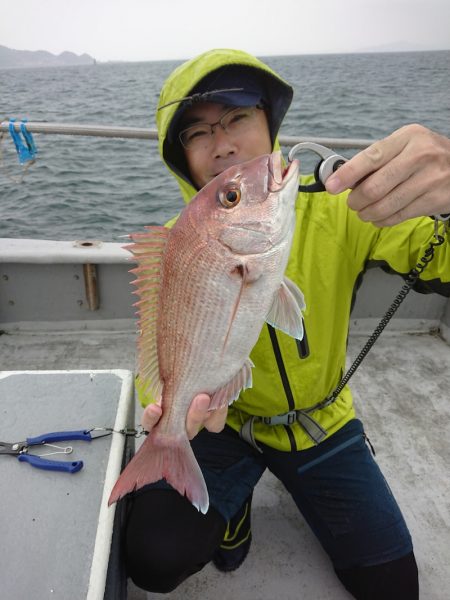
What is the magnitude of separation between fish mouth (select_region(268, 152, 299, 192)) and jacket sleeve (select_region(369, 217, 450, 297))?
2.25ft

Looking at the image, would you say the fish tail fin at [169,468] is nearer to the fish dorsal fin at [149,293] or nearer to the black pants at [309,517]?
the fish dorsal fin at [149,293]

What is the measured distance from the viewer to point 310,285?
207 cm

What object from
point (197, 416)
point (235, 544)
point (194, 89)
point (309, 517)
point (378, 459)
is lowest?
point (378, 459)

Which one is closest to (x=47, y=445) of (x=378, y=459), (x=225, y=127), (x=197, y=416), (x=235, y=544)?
(x=197, y=416)

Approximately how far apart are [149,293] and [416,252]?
1.05 meters

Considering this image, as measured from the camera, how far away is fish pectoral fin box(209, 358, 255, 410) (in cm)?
156

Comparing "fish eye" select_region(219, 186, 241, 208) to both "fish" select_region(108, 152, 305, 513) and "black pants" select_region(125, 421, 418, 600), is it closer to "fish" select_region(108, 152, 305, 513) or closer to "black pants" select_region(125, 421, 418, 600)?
"fish" select_region(108, 152, 305, 513)

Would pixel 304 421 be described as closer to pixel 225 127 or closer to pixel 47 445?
pixel 47 445

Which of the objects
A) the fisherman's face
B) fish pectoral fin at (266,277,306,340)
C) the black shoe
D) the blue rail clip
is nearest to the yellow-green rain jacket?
the fisherman's face

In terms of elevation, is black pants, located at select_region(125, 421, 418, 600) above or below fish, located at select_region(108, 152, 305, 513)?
below

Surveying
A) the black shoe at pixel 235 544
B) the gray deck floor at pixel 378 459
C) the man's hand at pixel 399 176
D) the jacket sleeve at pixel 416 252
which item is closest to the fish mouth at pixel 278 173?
the man's hand at pixel 399 176

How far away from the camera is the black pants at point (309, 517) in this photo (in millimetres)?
1874

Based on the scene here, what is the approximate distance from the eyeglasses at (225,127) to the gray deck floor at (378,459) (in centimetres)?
182

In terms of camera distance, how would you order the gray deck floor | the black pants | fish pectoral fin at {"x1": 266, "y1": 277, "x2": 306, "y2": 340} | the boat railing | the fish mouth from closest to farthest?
the fish mouth
fish pectoral fin at {"x1": 266, "y1": 277, "x2": 306, "y2": 340}
the black pants
the gray deck floor
the boat railing
